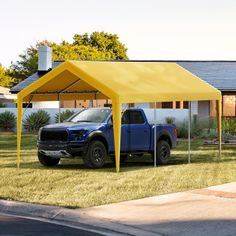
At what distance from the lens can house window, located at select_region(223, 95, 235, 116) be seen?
41.6 metres

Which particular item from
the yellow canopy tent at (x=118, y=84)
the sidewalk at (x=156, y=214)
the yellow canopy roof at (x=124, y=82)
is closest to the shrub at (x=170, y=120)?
the yellow canopy tent at (x=118, y=84)

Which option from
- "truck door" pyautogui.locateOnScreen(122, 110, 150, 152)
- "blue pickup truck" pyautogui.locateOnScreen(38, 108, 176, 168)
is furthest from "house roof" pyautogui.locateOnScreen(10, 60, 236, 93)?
"truck door" pyautogui.locateOnScreen(122, 110, 150, 152)

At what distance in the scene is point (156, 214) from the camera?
10805 mm

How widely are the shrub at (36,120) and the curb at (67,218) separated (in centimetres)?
2802

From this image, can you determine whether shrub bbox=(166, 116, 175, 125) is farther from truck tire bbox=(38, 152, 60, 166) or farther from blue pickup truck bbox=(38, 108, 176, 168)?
truck tire bbox=(38, 152, 60, 166)

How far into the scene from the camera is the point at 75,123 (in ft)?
60.8

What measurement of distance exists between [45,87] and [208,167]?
554cm

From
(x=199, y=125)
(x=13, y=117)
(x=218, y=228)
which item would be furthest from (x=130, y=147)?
(x=13, y=117)

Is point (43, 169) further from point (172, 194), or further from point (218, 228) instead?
point (218, 228)

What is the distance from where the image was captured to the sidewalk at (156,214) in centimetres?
969

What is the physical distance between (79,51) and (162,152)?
6589cm

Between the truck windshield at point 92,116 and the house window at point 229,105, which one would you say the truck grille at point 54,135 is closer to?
the truck windshield at point 92,116

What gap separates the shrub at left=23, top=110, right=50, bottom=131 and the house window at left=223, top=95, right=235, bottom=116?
37.8 feet

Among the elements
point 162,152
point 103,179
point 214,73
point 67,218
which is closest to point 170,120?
point 214,73
